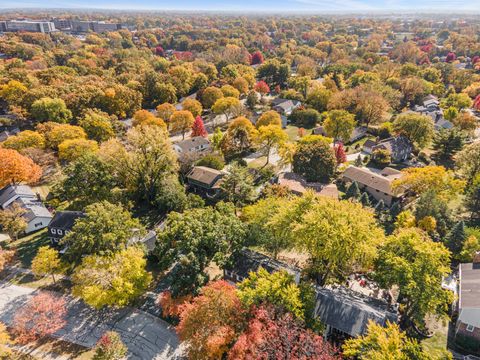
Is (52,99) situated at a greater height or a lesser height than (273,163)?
greater

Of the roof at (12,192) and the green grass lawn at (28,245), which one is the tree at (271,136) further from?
the roof at (12,192)

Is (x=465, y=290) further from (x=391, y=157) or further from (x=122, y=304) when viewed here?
(x=391, y=157)

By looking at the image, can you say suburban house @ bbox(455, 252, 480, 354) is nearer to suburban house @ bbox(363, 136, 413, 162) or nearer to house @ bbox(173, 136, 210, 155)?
suburban house @ bbox(363, 136, 413, 162)

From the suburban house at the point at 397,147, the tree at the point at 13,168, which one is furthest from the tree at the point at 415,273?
the tree at the point at 13,168

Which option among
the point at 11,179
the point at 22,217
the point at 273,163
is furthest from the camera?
the point at 273,163

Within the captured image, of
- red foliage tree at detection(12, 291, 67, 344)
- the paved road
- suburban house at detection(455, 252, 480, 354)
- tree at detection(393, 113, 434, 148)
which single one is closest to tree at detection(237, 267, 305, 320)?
the paved road

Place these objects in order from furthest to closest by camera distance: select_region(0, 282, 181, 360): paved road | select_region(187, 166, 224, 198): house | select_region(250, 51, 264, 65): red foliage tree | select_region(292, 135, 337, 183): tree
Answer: select_region(250, 51, 264, 65): red foliage tree → select_region(292, 135, 337, 183): tree → select_region(187, 166, 224, 198): house → select_region(0, 282, 181, 360): paved road

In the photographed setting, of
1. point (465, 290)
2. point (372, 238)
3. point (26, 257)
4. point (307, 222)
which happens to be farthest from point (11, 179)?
point (465, 290)
